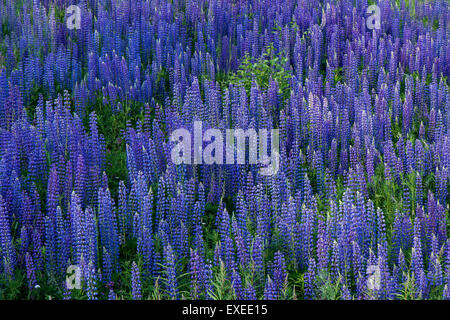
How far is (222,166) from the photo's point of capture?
646cm

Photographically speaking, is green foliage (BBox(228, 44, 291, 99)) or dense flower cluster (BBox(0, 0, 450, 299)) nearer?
dense flower cluster (BBox(0, 0, 450, 299))

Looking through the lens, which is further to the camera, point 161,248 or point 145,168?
point 145,168

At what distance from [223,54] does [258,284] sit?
5689 millimetres

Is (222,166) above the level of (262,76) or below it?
below

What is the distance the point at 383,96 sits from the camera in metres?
8.23

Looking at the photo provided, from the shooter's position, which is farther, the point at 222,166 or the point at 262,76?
the point at 262,76

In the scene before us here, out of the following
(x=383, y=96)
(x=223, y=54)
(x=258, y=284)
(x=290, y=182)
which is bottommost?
(x=258, y=284)

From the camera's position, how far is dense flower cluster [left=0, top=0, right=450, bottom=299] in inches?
192

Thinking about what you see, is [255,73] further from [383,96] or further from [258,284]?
[258,284]

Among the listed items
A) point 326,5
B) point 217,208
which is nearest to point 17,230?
point 217,208

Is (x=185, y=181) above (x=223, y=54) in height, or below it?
below

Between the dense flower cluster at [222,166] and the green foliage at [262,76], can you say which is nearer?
the dense flower cluster at [222,166]

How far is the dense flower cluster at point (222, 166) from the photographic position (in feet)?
16.0

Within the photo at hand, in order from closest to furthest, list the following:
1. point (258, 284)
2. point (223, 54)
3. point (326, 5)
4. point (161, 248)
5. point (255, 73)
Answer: point (258, 284) → point (161, 248) → point (255, 73) → point (223, 54) → point (326, 5)
